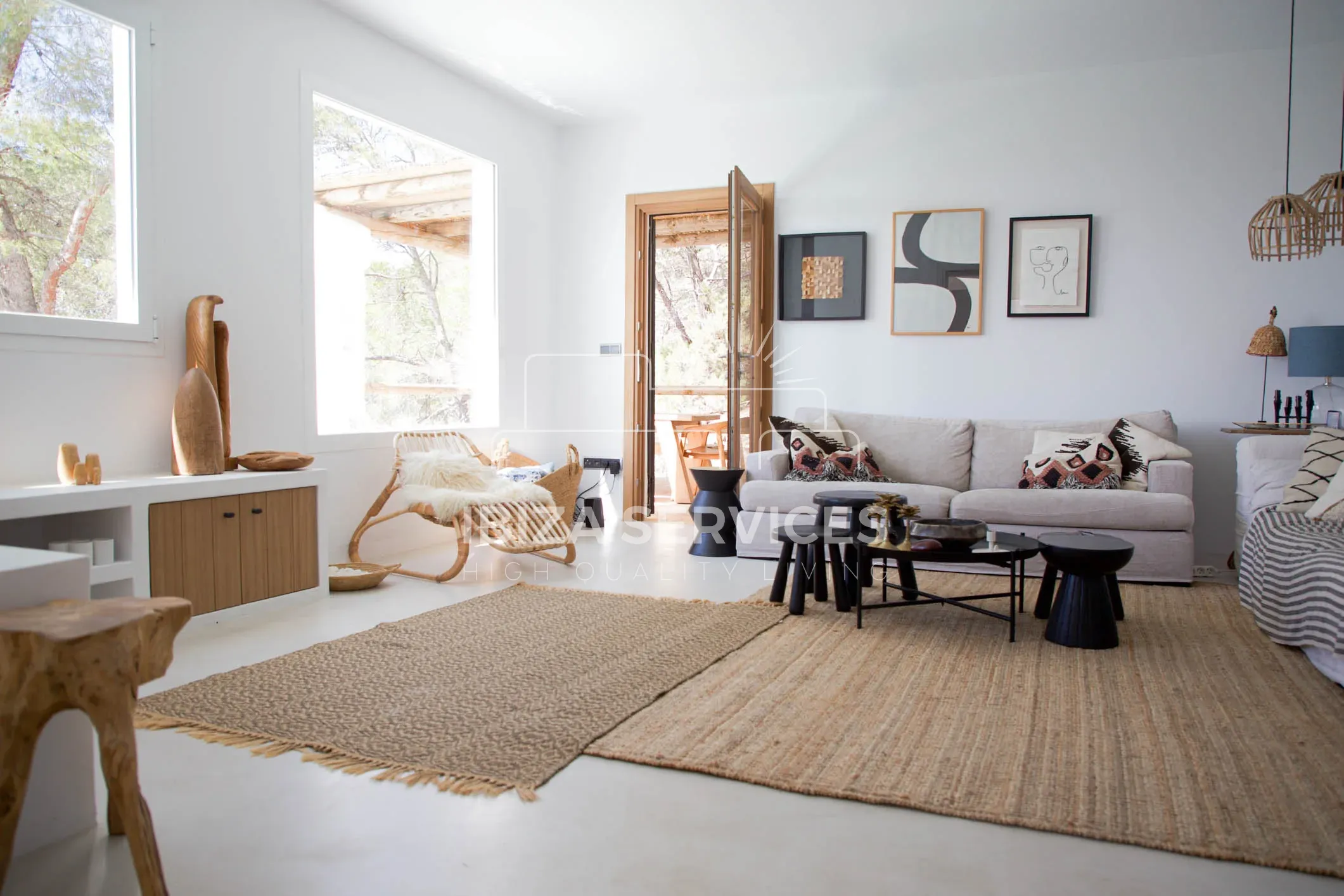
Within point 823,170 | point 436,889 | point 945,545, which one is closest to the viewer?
point 436,889

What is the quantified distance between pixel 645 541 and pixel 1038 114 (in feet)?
11.6

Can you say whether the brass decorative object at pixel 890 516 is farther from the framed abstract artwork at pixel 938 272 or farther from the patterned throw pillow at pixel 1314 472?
the framed abstract artwork at pixel 938 272

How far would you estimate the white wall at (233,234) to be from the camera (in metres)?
3.37

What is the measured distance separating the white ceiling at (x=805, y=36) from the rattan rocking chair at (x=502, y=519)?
225 centimetres

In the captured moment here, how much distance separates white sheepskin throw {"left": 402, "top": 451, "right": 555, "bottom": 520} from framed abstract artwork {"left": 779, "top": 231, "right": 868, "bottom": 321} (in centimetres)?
227

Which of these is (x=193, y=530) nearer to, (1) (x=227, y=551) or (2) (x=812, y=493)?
(1) (x=227, y=551)

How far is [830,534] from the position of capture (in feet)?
12.3

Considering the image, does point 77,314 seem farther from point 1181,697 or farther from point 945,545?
point 1181,697

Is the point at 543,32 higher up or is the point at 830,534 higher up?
the point at 543,32

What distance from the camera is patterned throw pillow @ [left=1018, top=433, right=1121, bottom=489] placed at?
462cm

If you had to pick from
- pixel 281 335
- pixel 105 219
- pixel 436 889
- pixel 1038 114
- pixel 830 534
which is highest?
pixel 1038 114

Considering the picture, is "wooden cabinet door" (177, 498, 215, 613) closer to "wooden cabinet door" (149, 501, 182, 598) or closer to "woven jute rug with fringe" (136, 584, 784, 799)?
"wooden cabinet door" (149, 501, 182, 598)

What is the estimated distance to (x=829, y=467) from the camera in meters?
5.08

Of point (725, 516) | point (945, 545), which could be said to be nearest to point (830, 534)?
point (945, 545)
